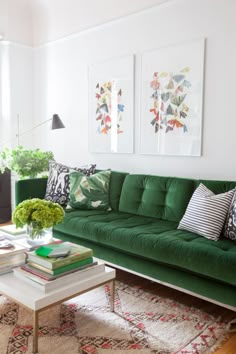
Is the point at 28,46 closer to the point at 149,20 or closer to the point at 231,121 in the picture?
the point at 149,20

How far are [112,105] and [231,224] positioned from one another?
2.10 metres

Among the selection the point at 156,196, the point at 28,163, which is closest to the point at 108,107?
the point at 28,163

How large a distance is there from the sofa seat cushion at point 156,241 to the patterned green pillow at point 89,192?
0.12 metres

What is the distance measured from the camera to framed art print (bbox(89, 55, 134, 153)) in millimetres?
3748

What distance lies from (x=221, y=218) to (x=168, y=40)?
74.8 inches

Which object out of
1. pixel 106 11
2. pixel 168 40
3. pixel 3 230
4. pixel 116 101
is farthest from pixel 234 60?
pixel 3 230

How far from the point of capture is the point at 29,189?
350 cm

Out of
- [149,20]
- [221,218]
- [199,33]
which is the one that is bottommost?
[221,218]

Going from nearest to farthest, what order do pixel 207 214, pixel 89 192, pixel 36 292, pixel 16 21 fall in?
pixel 36 292
pixel 207 214
pixel 89 192
pixel 16 21

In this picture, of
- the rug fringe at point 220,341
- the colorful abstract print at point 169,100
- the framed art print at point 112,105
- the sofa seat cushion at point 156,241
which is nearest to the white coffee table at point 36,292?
the sofa seat cushion at point 156,241

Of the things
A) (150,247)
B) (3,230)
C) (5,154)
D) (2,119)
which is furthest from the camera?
(2,119)

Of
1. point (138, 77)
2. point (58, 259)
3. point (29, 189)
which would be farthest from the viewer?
point (138, 77)

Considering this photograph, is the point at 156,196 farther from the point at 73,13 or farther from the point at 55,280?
the point at 73,13

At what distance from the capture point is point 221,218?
2.42 meters
